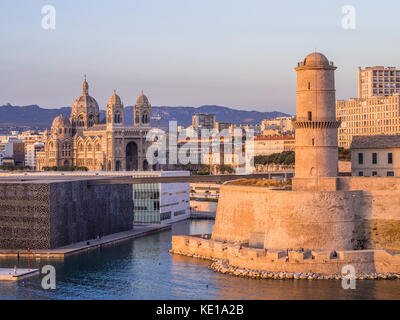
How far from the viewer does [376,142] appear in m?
66.1

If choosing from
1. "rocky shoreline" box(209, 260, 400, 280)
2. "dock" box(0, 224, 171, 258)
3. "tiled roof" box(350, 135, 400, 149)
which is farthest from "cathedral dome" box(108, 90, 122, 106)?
"rocky shoreline" box(209, 260, 400, 280)

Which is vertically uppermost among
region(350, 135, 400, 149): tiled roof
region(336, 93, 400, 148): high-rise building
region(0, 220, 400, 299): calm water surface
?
region(336, 93, 400, 148): high-rise building

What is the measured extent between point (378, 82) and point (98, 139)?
5841 centimetres

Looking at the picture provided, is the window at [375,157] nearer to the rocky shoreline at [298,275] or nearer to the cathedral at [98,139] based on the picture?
the rocky shoreline at [298,275]

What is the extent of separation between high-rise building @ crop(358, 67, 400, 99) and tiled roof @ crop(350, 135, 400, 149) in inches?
3921

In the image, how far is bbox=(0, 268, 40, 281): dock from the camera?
53884mm

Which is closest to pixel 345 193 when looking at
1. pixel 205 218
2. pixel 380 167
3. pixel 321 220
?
pixel 321 220

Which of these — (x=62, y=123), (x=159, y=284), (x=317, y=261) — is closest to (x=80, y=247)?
(x=159, y=284)

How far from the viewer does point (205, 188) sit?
127 m

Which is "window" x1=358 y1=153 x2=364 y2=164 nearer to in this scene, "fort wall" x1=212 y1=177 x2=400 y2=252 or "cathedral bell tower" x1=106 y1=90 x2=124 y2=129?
"fort wall" x1=212 y1=177 x2=400 y2=252

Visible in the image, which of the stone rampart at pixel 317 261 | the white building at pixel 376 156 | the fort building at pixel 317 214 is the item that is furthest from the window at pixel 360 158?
the stone rampart at pixel 317 261

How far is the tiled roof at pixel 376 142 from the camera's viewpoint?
214 feet

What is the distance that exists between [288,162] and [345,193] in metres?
82.0

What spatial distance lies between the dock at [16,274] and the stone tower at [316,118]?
19.8m
